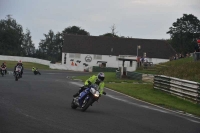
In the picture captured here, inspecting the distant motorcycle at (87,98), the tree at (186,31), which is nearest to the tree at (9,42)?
the tree at (186,31)

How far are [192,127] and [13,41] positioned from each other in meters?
115

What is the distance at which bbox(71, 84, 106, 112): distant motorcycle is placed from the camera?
51.1 feet

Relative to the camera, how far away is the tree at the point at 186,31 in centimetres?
9781

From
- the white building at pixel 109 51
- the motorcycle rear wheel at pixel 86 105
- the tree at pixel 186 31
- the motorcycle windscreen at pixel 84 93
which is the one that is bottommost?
the motorcycle rear wheel at pixel 86 105

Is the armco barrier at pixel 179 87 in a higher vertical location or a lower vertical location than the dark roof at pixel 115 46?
lower

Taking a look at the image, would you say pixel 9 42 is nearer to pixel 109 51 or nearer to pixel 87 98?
pixel 109 51

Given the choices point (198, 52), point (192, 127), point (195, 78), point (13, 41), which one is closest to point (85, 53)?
point (13, 41)

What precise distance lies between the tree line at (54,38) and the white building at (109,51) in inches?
281

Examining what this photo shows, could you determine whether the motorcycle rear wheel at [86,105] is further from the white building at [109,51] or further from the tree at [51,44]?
the tree at [51,44]

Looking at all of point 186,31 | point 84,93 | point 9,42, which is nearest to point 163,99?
point 84,93

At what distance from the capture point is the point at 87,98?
52.0ft

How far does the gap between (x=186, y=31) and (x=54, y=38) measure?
7375cm

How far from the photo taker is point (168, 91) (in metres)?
28.2

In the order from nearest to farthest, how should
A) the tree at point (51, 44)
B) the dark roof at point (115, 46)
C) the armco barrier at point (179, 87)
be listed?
the armco barrier at point (179, 87)
the dark roof at point (115, 46)
the tree at point (51, 44)
